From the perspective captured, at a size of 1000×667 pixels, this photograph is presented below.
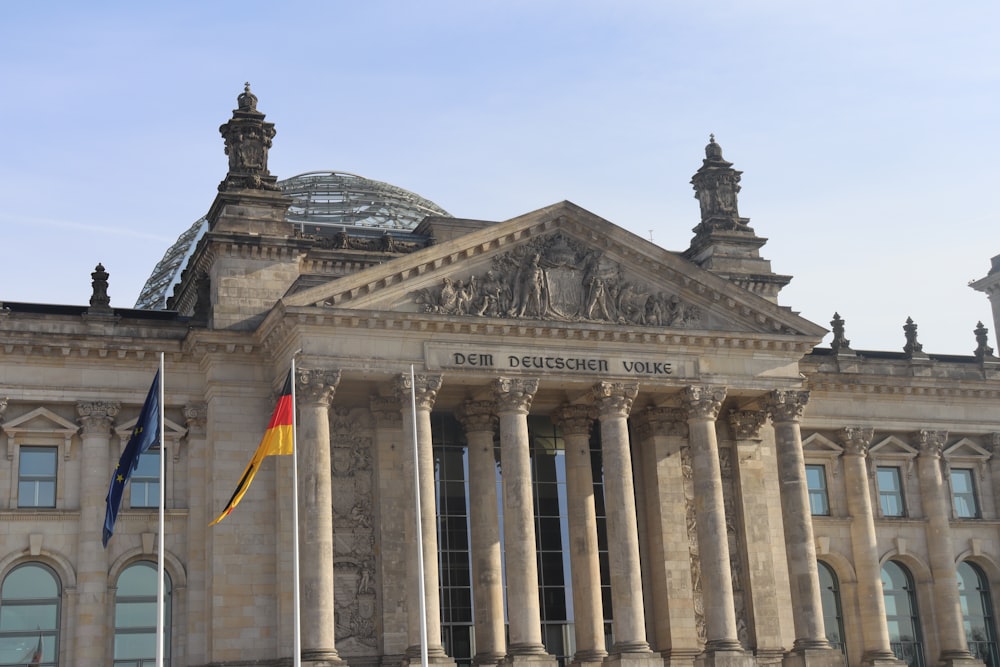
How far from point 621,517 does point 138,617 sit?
627 inches

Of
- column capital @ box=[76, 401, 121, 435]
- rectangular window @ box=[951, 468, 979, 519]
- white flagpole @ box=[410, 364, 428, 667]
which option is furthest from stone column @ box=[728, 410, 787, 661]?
column capital @ box=[76, 401, 121, 435]

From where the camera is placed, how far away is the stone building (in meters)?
43.0

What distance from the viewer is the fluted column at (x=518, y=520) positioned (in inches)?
1684

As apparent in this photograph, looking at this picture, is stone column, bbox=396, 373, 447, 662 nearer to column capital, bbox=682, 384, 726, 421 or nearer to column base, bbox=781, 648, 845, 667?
column capital, bbox=682, 384, 726, 421

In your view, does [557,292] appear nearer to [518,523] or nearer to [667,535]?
[518,523]

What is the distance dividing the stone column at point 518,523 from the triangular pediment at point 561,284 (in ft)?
8.96

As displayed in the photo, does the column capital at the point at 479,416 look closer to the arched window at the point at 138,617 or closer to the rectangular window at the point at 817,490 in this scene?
the arched window at the point at 138,617

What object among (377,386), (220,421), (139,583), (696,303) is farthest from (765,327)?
(139,583)

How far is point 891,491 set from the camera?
2212 inches

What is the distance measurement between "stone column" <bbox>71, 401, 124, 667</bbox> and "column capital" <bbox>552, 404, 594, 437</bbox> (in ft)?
50.1

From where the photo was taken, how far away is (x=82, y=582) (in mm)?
43062

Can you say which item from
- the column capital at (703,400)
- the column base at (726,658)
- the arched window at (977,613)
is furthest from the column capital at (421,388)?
the arched window at (977,613)

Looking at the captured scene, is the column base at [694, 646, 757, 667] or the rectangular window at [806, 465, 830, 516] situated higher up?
the rectangular window at [806, 465, 830, 516]

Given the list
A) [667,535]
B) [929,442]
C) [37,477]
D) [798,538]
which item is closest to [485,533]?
[667,535]
